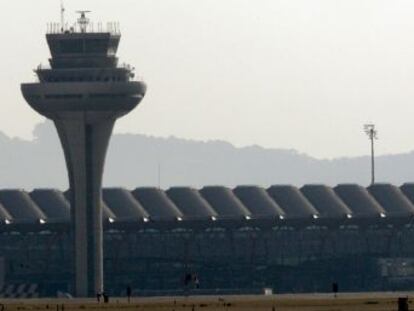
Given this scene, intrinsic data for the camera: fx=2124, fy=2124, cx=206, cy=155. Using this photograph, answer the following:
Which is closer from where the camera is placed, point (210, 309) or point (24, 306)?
point (210, 309)

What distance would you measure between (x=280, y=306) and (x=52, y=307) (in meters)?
21.1

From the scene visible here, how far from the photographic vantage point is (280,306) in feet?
577

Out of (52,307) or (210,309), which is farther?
(52,307)

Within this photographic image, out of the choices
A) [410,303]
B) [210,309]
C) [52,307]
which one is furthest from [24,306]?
[410,303]

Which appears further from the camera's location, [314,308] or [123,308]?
[123,308]

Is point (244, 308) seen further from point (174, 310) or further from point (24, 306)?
point (24, 306)

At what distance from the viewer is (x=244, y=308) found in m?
171

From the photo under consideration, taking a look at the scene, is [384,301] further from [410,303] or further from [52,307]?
[52,307]

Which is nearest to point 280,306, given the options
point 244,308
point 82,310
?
point 244,308

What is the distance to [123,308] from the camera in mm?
177750

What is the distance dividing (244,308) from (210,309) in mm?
3631

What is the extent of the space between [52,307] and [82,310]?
9054mm

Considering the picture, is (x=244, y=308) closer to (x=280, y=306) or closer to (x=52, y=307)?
(x=280, y=306)

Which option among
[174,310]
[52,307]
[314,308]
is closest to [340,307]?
[314,308]
